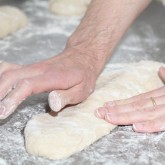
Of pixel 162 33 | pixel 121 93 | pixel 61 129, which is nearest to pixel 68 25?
pixel 162 33

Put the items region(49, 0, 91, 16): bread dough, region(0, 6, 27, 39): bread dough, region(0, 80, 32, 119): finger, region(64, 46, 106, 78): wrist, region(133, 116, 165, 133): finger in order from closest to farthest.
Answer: region(0, 80, 32, 119): finger
region(133, 116, 165, 133): finger
region(64, 46, 106, 78): wrist
region(0, 6, 27, 39): bread dough
region(49, 0, 91, 16): bread dough

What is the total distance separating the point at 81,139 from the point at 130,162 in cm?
20

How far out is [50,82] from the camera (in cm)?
170

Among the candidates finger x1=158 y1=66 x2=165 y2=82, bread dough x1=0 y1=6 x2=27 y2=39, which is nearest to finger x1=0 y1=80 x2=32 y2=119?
finger x1=158 y1=66 x2=165 y2=82

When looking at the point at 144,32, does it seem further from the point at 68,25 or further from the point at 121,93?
the point at 121,93

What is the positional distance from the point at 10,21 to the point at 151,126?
132 centimetres

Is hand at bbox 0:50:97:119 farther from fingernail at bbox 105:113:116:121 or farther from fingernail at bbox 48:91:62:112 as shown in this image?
fingernail at bbox 105:113:116:121

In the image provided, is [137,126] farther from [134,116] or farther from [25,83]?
[25,83]

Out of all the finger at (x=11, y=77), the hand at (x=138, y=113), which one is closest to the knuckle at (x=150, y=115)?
the hand at (x=138, y=113)

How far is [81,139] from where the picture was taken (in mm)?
1650

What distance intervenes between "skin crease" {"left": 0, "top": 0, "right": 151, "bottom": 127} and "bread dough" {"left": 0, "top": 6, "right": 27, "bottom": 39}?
0.67 meters

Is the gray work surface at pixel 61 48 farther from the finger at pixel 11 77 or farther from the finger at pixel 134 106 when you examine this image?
the finger at pixel 11 77

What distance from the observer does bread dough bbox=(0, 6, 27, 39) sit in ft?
8.76

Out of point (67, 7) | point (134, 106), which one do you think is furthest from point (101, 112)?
point (67, 7)
